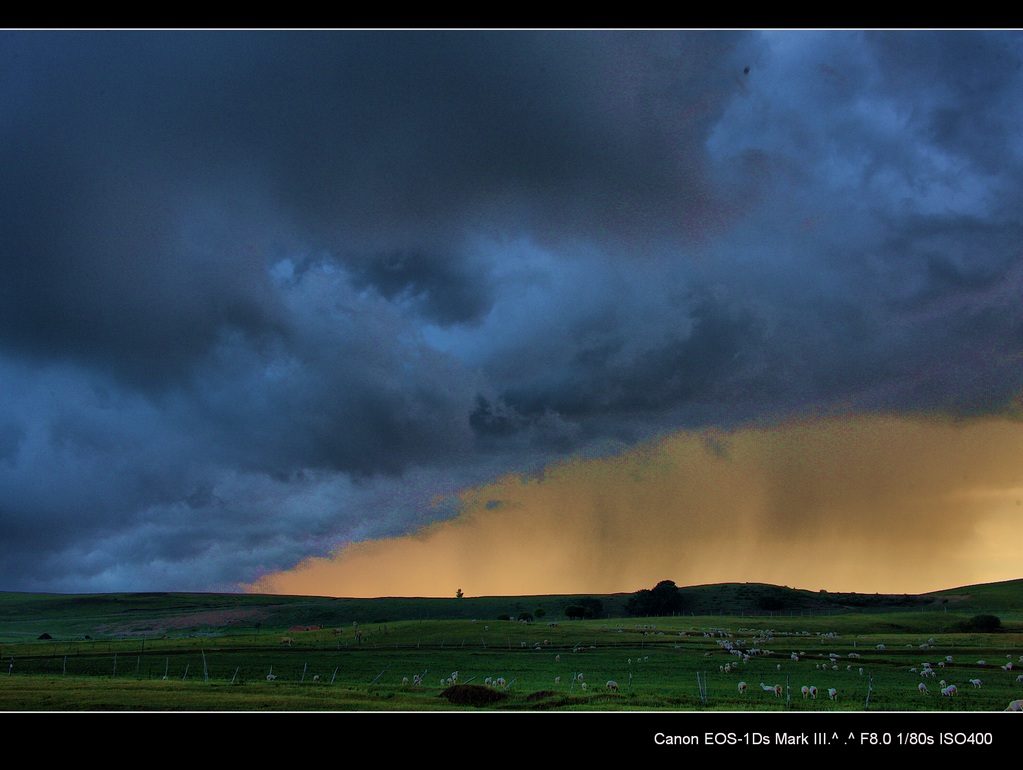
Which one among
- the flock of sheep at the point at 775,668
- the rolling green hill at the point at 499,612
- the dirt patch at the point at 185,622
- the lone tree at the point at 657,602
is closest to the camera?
the flock of sheep at the point at 775,668

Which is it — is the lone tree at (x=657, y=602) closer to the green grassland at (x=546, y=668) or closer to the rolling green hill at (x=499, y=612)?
the rolling green hill at (x=499, y=612)

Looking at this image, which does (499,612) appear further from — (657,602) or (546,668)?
(546,668)

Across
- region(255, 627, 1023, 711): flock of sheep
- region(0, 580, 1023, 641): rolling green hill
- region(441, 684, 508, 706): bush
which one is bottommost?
region(0, 580, 1023, 641): rolling green hill

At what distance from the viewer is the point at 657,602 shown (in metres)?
176

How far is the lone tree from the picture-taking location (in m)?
174

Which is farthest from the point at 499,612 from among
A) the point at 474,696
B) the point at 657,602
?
the point at 474,696

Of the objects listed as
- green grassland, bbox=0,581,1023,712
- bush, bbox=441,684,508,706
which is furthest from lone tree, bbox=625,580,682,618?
bush, bbox=441,684,508,706

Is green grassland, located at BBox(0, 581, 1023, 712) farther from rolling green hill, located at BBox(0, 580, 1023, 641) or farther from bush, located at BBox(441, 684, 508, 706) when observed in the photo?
rolling green hill, located at BBox(0, 580, 1023, 641)

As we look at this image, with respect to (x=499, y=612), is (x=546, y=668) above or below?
above

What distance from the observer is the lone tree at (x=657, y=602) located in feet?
573

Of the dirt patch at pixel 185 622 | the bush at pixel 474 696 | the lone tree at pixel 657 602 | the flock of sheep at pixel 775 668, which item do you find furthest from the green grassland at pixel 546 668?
the dirt patch at pixel 185 622

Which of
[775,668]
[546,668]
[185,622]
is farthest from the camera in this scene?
Answer: [185,622]
